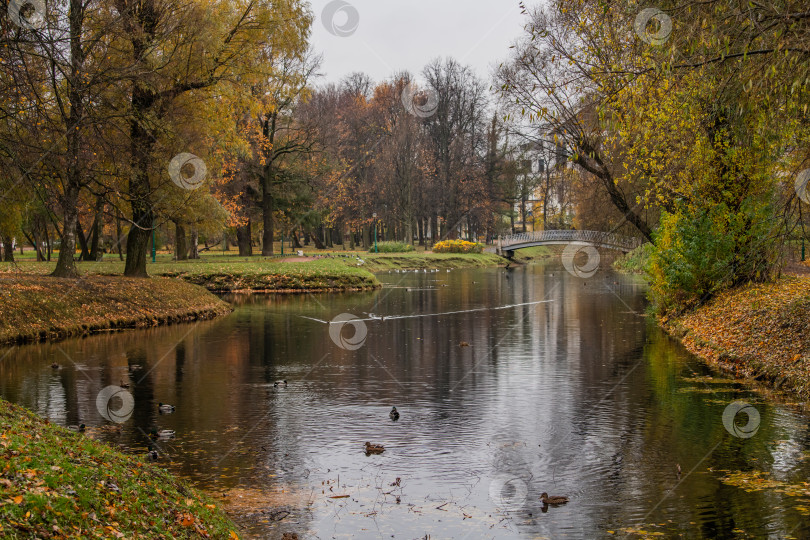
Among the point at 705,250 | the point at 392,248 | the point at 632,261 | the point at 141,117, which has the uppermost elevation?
the point at 141,117

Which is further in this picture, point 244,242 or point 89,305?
point 244,242

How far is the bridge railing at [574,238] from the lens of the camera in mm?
47750

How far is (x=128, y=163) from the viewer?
965 inches

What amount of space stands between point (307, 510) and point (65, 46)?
1510 cm
